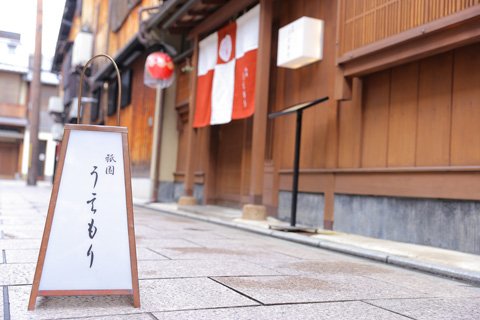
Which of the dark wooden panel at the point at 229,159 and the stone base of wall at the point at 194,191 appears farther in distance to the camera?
the stone base of wall at the point at 194,191

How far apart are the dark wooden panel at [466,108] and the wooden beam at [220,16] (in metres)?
5.52

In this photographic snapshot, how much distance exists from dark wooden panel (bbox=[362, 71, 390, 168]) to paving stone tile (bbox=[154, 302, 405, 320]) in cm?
476

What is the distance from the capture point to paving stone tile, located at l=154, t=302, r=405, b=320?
315 cm

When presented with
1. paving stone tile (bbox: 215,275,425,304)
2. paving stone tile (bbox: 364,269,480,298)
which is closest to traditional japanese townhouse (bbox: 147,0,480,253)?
paving stone tile (bbox: 364,269,480,298)

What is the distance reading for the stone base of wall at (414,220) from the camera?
6.44 meters

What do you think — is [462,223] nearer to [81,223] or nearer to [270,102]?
[81,223]

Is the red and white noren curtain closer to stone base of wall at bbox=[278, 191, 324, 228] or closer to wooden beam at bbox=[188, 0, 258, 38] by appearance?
wooden beam at bbox=[188, 0, 258, 38]

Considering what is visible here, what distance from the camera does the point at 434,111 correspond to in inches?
283

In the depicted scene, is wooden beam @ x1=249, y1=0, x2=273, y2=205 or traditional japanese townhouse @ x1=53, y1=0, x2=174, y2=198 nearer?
wooden beam @ x1=249, y1=0, x2=273, y2=205

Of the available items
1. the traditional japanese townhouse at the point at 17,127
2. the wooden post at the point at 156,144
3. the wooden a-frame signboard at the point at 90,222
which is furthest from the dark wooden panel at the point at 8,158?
the wooden a-frame signboard at the point at 90,222

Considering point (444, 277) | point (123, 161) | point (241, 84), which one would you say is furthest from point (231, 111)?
point (123, 161)

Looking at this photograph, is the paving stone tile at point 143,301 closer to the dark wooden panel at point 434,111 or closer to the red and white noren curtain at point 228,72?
the dark wooden panel at point 434,111

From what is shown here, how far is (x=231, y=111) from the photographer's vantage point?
37.6 feet

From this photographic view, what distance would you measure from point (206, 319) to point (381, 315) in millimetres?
1199
